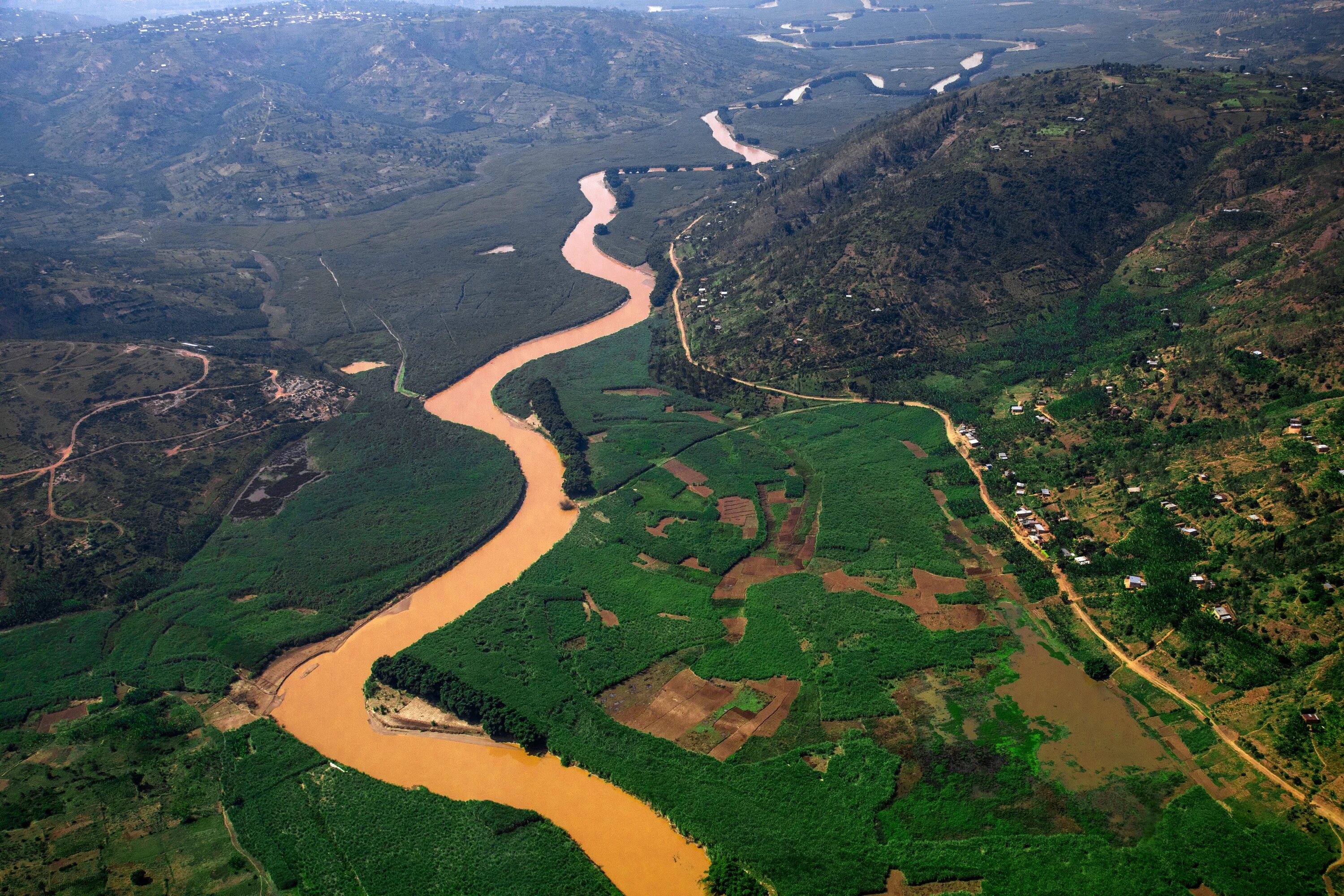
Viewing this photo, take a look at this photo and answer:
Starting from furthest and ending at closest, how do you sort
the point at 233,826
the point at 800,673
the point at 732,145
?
the point at 732,145, the point at 800,673, the point at 233,826

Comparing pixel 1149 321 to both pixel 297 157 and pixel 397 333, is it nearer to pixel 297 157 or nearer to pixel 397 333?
pixel 397 333

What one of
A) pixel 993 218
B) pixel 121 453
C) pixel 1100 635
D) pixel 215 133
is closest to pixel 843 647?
pixel 1100 635

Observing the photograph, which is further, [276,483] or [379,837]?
[276,483]

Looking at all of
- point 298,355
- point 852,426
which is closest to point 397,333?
point 298,355

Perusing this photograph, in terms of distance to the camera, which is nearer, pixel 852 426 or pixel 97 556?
pixel 97 556

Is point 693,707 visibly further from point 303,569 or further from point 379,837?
point 303,569

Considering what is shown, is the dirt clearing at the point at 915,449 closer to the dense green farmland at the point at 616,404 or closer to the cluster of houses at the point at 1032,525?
the cluster of houses at the point at 1032,525
